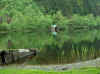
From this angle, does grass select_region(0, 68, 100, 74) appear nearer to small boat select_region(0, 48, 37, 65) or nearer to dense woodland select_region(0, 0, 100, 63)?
small boat select_region(0, 48, 37, 65)

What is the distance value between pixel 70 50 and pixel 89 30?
5.47 ft

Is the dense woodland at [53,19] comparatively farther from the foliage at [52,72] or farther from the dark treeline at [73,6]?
the foliage at [52,72]

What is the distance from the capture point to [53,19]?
4863 millimetres

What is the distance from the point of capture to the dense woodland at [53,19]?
14.2 feet

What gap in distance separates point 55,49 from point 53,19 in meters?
1.33

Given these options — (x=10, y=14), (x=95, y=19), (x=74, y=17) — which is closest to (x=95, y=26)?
(x=95, y=19)

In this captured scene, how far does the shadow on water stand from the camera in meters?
3.39

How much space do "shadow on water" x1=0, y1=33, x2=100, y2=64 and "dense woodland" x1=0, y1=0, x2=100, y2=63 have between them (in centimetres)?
3

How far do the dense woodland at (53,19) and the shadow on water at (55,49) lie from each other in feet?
0.11

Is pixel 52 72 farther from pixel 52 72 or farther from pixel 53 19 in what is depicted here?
pixel 53 19

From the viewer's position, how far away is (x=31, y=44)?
12.7 feet

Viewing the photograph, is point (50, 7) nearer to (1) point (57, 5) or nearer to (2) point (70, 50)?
(1) point (57, 5)

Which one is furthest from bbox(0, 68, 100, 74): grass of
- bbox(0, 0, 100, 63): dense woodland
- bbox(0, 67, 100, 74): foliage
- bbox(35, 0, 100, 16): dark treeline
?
bbox(35, 0, 100, 16): dark treeline

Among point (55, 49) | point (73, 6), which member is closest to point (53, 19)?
point (73, 6)
